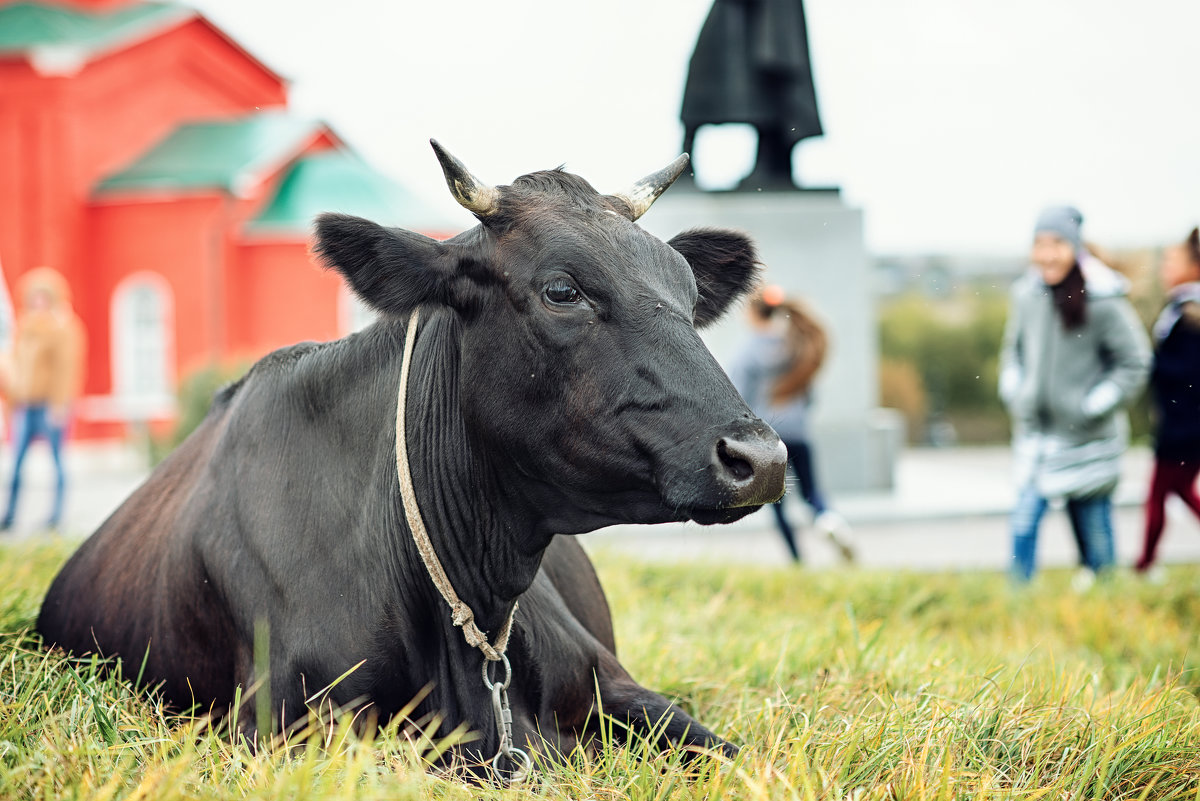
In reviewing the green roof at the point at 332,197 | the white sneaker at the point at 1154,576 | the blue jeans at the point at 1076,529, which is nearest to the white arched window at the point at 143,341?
the green roof at the point at 332,197

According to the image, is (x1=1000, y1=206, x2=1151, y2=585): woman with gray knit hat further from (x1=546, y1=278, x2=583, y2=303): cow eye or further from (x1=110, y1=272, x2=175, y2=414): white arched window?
(x1=110, y1=272, x2=175, y2=414): white arched window

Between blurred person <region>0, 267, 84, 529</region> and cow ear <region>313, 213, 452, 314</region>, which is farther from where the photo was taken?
blurred person <region>0, 267, 84, 529</region>

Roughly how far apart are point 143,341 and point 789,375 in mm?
17491

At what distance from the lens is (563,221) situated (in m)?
2.56

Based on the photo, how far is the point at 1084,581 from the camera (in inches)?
258

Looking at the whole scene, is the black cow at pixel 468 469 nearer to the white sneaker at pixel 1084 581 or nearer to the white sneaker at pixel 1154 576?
the white sneaker at pixel 1084 581

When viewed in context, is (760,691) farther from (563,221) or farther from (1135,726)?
(563,221)

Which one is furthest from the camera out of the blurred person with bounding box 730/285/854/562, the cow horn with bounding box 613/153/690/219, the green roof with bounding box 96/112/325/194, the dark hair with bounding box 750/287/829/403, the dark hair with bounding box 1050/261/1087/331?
the green roof with bounding box 96/112/325/194

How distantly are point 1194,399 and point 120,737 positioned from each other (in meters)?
6.33

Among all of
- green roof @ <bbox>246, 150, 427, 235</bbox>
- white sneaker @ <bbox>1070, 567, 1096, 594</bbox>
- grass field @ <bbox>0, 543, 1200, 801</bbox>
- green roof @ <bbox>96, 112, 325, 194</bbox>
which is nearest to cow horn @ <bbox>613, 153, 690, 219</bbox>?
grass field @ <bbox>0, 543, 1200, 801</bbox>

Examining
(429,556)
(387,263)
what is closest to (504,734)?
(429,556)

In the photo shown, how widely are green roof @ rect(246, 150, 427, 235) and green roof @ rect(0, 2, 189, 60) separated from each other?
397cm

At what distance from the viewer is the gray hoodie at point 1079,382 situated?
630cm

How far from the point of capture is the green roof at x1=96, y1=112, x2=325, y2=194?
21031 millimetres
